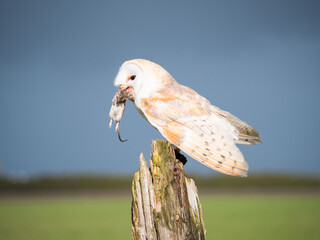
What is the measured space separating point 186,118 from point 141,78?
0.85 metres

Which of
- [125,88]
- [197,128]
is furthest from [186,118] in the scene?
[125,88]

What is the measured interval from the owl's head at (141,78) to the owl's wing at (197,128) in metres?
0.16

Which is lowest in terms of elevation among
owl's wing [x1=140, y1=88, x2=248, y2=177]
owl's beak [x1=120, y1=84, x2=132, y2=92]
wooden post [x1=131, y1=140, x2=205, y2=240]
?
wooden post [x1=131, y1=140, x2=205, y2=240]

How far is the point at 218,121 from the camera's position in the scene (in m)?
4.36

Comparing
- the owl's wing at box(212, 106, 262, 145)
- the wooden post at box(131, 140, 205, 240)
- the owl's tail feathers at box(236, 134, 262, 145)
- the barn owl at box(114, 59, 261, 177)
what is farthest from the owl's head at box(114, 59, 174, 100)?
the owl's tail feathers at box(236, 134, 262, 145)

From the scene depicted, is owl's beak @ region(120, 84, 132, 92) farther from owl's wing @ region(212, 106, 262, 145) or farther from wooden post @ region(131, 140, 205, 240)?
owl's wing @ region(212, 106, 262, 145)

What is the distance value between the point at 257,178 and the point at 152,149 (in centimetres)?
2879

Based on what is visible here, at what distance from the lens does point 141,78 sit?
4535 mm

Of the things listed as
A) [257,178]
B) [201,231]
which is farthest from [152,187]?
[257,178]

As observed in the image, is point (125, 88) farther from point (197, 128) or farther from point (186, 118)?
point (197, 128)

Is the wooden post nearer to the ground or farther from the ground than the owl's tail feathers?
nearer to the ground

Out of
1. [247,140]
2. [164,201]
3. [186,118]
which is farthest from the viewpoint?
[247,140]

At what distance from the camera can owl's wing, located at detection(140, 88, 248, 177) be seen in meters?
3.81

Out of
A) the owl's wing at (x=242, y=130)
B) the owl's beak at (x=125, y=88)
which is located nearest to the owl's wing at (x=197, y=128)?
the owl's wing at (x=242, y=130)
